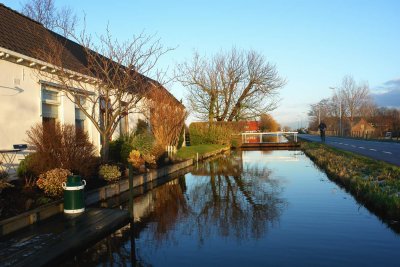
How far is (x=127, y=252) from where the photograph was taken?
6.24 meters

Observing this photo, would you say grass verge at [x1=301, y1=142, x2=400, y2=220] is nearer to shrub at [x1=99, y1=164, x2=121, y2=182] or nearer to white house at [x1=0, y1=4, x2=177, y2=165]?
shrub at [x1=99, y1=164, x2=121, y2=182]

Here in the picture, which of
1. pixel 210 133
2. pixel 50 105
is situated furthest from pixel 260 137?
pixel 50 105

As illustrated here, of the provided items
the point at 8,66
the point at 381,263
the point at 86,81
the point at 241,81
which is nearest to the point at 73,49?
the point at 86,81

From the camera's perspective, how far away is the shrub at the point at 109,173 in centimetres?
1166

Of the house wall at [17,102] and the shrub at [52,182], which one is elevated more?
the house wall at [17,102]

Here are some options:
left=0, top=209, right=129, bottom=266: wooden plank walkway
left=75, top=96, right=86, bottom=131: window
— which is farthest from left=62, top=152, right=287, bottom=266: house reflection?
left=75, top=96, right=86, bottom=131: window

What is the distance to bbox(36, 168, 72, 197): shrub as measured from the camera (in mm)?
8516

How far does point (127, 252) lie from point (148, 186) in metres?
7.07

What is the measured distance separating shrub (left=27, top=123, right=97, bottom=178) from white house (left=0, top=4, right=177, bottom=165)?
1021 millimetres

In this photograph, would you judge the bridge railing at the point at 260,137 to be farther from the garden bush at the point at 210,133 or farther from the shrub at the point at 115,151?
the shrub at the point at 115,151

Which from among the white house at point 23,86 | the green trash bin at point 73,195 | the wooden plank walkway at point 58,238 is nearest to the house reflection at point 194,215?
the wooden plank walkway at point 58,238

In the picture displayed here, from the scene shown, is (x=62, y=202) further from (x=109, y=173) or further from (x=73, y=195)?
(x=109, y=173)

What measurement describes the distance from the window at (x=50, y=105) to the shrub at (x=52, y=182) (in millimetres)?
4228

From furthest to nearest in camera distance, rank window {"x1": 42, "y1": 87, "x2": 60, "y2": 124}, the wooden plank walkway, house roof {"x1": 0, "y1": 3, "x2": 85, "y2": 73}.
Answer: window {"x1": 42, "y1": 87, "x2": 60, "y2": 124} → house roof {"x1": 0, "y1": 3, "x2": 85, "y2": 73} → the wooden plank walkway
